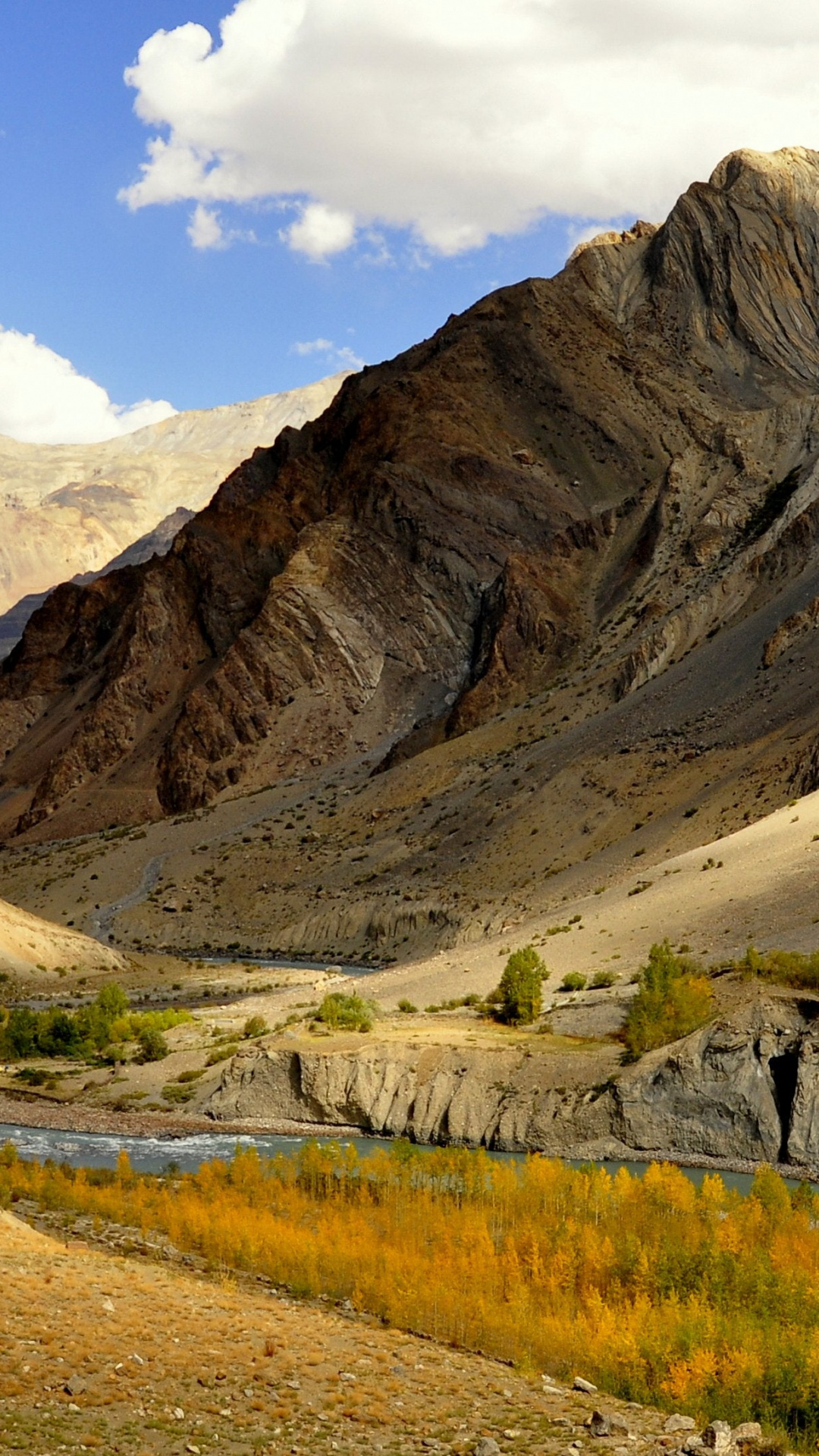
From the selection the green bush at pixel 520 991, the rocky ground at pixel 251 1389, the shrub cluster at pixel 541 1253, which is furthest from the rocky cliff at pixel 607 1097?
the rocky ground at pixel 251 1389

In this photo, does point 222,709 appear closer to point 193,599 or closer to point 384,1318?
point 193,599

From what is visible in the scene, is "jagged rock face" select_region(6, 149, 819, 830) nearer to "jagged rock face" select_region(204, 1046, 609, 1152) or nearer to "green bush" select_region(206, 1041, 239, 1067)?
"green bush" select_region(206, 1041, 239, 1067)

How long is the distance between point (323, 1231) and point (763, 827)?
109ft

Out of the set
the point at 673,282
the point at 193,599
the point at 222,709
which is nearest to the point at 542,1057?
the point at 222,709

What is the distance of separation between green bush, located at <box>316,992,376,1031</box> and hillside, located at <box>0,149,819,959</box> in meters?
17.6

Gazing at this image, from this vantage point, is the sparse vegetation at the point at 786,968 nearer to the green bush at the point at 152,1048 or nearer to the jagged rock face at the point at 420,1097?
the jagged rock face at the point at 420,1097

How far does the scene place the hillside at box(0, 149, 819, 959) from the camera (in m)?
78.1

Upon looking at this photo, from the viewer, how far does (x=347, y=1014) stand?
4794 cm

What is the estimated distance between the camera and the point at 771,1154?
37.5m

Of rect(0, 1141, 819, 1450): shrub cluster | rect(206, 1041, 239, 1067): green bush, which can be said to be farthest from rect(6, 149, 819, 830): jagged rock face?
rect(0, 1141, 819, 1450): shrub cluster

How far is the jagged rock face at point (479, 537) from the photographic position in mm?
105188

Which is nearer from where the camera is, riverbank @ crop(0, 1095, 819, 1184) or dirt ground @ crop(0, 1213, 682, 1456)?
dirt ground @ crop(0, 1213, 682, 1456)

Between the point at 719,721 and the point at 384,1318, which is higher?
the point at 719,721

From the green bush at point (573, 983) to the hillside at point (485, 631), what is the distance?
17.4m
